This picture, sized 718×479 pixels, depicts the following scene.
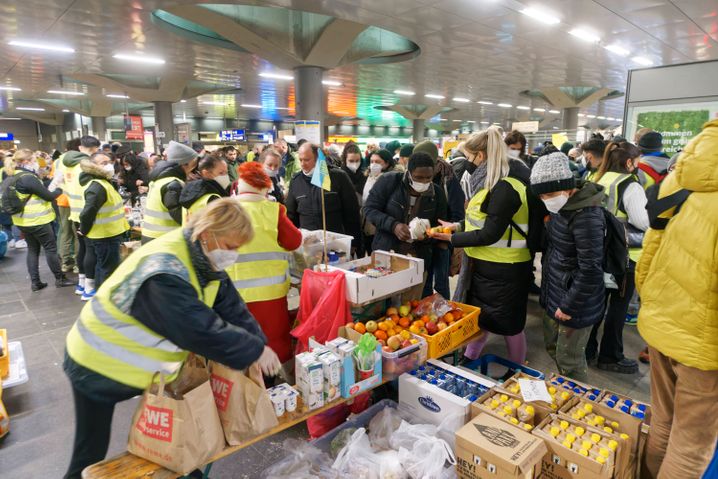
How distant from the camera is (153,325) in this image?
167cm

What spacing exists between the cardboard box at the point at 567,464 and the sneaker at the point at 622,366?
1.90 meters

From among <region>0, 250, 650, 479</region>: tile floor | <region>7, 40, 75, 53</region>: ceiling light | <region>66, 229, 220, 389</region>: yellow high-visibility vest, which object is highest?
<region>7, 40, 75, 53</region>: ceiling light

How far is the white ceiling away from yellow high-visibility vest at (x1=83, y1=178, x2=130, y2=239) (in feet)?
10.3

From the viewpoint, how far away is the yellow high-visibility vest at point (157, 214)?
4.07 meters

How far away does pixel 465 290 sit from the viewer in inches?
129

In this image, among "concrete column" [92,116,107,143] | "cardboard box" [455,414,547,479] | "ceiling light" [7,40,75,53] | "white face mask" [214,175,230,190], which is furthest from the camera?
"concrete column" [92,116,107,143]

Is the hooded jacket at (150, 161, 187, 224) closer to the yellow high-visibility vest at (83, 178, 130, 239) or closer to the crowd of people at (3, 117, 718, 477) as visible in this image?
the crowd of people at (3, 117, 718, 477)

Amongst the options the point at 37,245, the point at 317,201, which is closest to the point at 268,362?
the point at 317,201

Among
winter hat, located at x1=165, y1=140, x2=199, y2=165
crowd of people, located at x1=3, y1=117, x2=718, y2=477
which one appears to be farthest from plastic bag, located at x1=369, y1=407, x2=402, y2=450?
winter hat, located at x1=165, y1=140, x2=199, y2=165

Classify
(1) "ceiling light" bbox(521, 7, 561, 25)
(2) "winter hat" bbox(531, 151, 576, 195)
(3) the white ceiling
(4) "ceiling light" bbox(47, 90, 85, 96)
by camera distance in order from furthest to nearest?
(4) "ceiling light" bbox(47, 90, 85, 96) < (1) "ceiling light" bbox(521, 7, 561, 25) < (3) the white ceiling < (2) "winter hat" bbox(531, 151, 576, 195)

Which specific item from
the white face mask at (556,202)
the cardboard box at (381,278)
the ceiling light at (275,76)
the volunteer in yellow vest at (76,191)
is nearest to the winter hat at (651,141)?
the white face mask at (556,202)

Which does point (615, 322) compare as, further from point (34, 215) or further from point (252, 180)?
point (34, 215)

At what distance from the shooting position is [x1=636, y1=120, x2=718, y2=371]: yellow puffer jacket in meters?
1.72

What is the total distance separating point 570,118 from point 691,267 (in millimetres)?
20406
